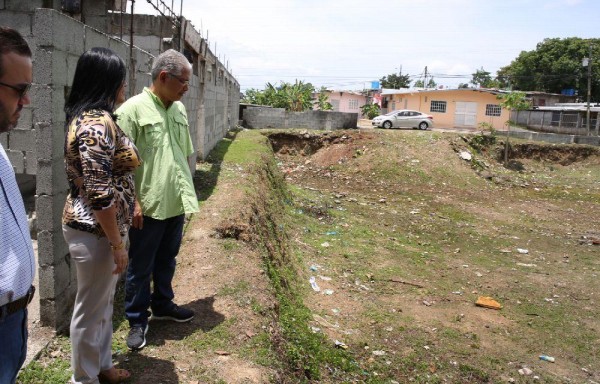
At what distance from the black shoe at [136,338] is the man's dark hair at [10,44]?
6.44 feet

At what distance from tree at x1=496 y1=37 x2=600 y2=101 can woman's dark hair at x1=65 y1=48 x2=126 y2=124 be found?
38572mm

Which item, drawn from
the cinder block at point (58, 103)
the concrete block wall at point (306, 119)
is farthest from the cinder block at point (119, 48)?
the concrete block wall at point (306, 119)

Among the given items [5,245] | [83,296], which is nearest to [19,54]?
[5,245]

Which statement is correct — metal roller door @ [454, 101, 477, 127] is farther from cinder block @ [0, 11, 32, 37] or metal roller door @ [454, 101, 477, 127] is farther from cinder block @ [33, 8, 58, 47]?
cinder block @ [33, 8, 58, 47]

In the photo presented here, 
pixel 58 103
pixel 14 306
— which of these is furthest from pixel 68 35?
pixel 14 306

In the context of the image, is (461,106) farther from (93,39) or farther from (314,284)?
(93,39)

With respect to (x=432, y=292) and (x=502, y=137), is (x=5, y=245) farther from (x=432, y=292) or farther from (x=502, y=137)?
(x=502, y=137)

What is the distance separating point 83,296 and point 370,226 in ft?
25.4

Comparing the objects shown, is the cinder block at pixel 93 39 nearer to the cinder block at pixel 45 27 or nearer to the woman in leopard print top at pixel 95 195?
the cinder block at pixel 45 27

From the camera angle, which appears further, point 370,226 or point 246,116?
point 246,116

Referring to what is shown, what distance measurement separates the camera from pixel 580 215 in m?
12.3

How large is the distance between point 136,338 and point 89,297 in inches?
29.2

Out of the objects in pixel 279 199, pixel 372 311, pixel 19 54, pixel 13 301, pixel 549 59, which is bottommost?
pixel 372 311

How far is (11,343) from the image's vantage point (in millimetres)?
1451
